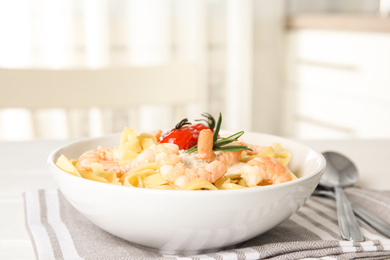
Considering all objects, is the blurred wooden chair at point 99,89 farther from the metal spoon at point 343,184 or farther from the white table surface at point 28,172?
the metal spoon at point 343,184

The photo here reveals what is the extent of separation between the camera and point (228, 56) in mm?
2998

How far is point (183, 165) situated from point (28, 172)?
51 cm

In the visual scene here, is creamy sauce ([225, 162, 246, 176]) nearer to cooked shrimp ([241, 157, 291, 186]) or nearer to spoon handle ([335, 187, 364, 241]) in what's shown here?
cooked shrimp ([241, 157, 291, 186])

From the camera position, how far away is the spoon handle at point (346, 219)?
69cm

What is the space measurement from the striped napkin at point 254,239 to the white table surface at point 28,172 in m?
0.02

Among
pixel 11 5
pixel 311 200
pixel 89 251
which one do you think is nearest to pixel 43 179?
pixel 89 251

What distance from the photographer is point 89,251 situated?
0.65 m

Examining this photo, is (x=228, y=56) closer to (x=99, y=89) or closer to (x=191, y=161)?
(x=99, y=89)

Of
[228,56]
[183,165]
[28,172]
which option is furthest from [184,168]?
[228,56]

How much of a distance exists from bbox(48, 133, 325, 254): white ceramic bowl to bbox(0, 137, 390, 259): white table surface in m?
0.12

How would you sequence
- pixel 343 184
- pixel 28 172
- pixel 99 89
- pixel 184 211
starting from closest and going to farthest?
pixel 184 211
pixel 343 184
pixel 28 172
pixel 99 89

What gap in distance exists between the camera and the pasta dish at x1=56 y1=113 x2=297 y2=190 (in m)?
0.63

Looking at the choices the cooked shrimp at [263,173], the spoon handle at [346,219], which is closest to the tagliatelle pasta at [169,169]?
the cooked shrimp at [263,173]

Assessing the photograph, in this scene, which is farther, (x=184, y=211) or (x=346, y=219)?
(x=346, y=219)
